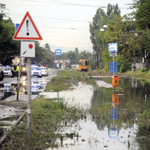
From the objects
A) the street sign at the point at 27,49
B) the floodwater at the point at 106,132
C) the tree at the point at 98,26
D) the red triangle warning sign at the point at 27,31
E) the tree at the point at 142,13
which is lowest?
the floodwater at the point at 106,132

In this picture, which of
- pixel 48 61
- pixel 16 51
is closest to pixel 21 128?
pixel 16 51

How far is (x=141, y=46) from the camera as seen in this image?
67.8m

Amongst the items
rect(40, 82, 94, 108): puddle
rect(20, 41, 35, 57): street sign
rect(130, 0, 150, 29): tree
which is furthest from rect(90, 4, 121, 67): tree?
rect(20, 41, 35, 57): street sign

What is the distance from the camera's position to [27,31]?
7.38m

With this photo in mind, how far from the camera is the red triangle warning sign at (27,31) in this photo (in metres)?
7.35

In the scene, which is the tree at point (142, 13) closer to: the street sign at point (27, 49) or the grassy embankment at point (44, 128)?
the grassy embankment at point (44, 128)

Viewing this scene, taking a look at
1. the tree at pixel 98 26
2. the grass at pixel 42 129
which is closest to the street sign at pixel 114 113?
the grass at pixel 42 129

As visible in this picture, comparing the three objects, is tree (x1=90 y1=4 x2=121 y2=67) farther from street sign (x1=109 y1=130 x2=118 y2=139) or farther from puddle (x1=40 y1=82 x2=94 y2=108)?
street sign (x1=109 y1=130 x2=118 y2=139)

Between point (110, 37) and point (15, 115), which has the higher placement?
point (110, 37)

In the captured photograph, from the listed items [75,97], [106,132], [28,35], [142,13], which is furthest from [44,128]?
[142,13]

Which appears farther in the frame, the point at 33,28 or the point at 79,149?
the point at 33,28

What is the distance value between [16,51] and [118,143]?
59711 mm

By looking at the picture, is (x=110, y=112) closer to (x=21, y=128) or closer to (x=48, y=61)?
(x=21, y=128)

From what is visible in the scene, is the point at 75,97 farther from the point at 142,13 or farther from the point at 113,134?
the point at 142,13
